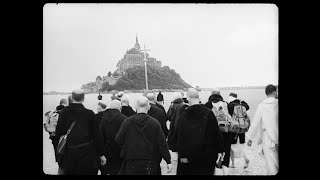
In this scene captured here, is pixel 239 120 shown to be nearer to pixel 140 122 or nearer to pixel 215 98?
pixel 215 98

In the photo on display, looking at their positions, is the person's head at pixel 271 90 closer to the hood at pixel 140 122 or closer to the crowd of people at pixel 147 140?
the crowd of people at pixel 147 140

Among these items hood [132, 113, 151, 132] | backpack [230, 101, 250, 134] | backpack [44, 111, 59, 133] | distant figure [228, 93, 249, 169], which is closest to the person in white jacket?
backpack [230, 101, 250, 134]

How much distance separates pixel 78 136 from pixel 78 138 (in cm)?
3

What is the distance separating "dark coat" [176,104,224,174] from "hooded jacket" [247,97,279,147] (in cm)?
95

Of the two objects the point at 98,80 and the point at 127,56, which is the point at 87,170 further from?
the point at 127,56

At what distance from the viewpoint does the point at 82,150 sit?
595 centimetres

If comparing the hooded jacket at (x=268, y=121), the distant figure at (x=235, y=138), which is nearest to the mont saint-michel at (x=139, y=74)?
the distant figure at (x=235, y=138)

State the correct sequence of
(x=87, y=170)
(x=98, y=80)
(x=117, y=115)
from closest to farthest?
(x=87, y=170)
(x=117, y=115)
(x=98, y=80)

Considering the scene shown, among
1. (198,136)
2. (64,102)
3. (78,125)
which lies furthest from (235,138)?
(78,125)

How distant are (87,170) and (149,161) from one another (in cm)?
96

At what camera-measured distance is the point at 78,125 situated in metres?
5.92

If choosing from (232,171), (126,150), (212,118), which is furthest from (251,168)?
(126,150)

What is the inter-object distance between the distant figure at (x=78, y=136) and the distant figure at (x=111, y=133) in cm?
78

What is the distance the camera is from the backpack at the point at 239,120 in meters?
7.72
